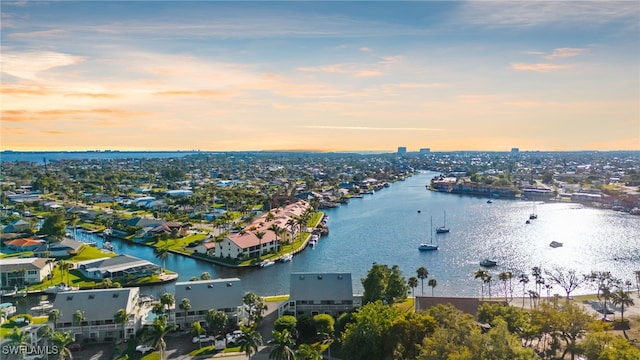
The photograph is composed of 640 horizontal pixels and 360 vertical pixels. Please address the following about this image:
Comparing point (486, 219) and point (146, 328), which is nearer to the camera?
point (146, 328)

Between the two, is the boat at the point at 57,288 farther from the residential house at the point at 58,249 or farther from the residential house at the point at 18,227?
the residential house at the point at 18,227

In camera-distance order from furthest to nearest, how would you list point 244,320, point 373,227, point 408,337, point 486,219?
1. point 486,219
2. point 373,227
3. point 244,320
4. point 408,337

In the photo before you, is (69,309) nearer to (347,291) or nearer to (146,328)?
(146,328)

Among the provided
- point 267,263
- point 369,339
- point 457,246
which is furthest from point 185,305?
point 457,246

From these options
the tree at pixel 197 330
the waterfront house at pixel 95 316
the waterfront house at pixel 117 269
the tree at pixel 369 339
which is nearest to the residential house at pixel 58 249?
the waterfront house at pixel 117 269

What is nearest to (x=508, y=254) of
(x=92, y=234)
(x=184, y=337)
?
(x=184, y=337)

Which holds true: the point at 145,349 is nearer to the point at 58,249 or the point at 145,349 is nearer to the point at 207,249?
the point at 207,249

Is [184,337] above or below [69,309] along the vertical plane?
below
